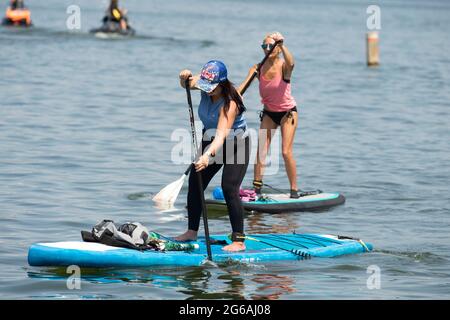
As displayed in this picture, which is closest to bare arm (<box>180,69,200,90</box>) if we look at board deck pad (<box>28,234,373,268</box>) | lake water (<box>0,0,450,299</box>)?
board deck pad (<box>28,234,373,268</box>)

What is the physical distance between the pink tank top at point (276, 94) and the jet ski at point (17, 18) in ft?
103

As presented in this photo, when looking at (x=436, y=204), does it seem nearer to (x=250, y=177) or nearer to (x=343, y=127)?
(x=250, y=177)

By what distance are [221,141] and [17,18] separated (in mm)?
35366

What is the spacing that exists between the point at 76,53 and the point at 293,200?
2529 centimetres

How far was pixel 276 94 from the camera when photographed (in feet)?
45.0

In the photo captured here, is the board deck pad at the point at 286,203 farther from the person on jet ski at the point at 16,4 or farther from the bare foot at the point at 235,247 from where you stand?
the person on jet ski at the point at 16,4

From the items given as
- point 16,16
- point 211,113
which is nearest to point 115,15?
point 16,16

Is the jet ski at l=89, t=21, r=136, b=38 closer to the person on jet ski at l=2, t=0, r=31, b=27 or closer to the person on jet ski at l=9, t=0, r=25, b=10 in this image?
the person on jet ski at l=2, t=0, r=31, b=27

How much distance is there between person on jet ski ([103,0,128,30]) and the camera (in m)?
38.4

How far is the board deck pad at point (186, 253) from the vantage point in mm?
9867

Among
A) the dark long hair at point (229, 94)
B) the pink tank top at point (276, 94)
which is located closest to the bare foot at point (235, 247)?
the dark long hair at point (229, 94)

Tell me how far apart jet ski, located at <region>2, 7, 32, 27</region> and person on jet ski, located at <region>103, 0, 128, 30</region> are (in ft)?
13.4

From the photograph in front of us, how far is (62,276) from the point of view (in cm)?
990

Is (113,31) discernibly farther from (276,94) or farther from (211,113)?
(211,113)
